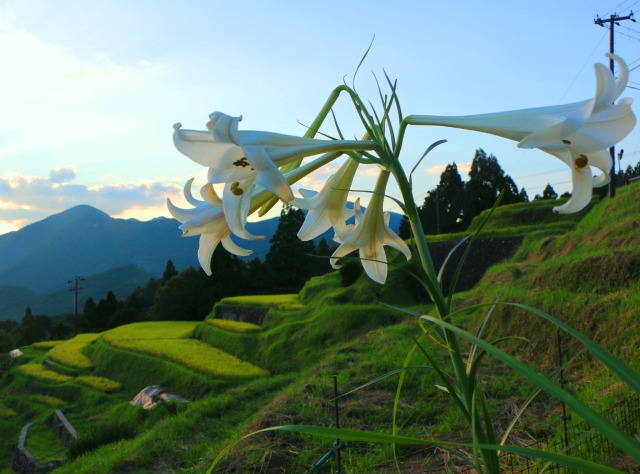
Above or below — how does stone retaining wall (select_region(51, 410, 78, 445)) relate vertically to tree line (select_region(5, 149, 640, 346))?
below

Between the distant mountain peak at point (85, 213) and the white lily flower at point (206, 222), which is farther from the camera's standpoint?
the distant mountain peak at point (85, 213)

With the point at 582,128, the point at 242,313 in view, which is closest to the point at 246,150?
the point at 582,128

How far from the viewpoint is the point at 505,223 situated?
14836 millimetres

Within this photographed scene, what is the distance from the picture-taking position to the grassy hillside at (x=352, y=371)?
12.7ft

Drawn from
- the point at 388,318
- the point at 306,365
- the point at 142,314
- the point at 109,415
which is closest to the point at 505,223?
the point at 388,318

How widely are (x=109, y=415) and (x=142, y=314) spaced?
17.5 meters

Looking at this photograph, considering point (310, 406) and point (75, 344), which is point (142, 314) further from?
point (310, 406)

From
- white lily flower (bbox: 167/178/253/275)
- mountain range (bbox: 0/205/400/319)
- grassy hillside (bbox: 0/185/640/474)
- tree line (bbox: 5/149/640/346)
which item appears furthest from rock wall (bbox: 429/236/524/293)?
mountain range (bbox: 0/205/400/319)

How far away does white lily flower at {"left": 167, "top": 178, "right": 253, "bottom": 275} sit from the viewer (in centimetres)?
87

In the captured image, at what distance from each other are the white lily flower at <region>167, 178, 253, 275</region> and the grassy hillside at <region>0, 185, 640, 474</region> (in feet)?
0.95

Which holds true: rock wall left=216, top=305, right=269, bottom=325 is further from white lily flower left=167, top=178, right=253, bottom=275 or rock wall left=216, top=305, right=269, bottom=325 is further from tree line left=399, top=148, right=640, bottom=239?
white lily flower left=167, top=178, right=253, bottom=275

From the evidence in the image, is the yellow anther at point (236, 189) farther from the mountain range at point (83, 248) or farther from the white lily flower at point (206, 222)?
the mountain range at point (83, 248)

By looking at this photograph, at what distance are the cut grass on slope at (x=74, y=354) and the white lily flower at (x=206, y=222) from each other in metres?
18.7

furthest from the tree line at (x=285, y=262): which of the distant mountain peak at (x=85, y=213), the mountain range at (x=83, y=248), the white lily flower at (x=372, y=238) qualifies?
the distant mountain peak at (x=85, y=213)
